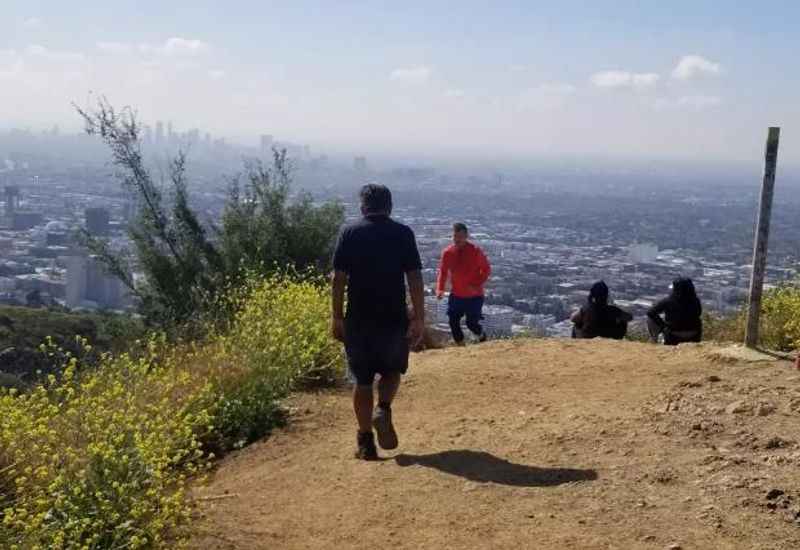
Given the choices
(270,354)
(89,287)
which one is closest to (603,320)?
(270,354)

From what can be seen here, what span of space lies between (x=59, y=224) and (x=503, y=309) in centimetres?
1997

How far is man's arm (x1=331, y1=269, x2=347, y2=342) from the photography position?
545cm

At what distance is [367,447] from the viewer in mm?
5516

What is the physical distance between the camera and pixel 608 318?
31.8 feet

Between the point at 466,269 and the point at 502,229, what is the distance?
24095mm

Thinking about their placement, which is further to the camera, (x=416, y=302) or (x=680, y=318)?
(x=680, y=318)

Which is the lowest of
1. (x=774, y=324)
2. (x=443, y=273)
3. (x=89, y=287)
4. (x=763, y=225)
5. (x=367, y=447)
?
(x=89, y=287)

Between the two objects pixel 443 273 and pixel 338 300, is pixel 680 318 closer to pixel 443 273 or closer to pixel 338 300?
pixel 443 273

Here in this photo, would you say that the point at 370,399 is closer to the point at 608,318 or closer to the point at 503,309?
the point at 608,318

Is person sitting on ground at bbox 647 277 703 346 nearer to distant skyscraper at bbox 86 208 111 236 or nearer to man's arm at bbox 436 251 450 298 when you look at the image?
→ man's arm at bbox 436 251 450 298

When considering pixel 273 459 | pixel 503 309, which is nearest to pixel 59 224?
pixel 503 309

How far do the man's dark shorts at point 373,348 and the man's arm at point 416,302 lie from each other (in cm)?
7

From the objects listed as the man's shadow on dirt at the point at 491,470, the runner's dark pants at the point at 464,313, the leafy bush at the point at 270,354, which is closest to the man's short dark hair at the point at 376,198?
the man's shadow on dirt at the point at 491,470

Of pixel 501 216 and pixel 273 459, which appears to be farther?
pixel 501 216
